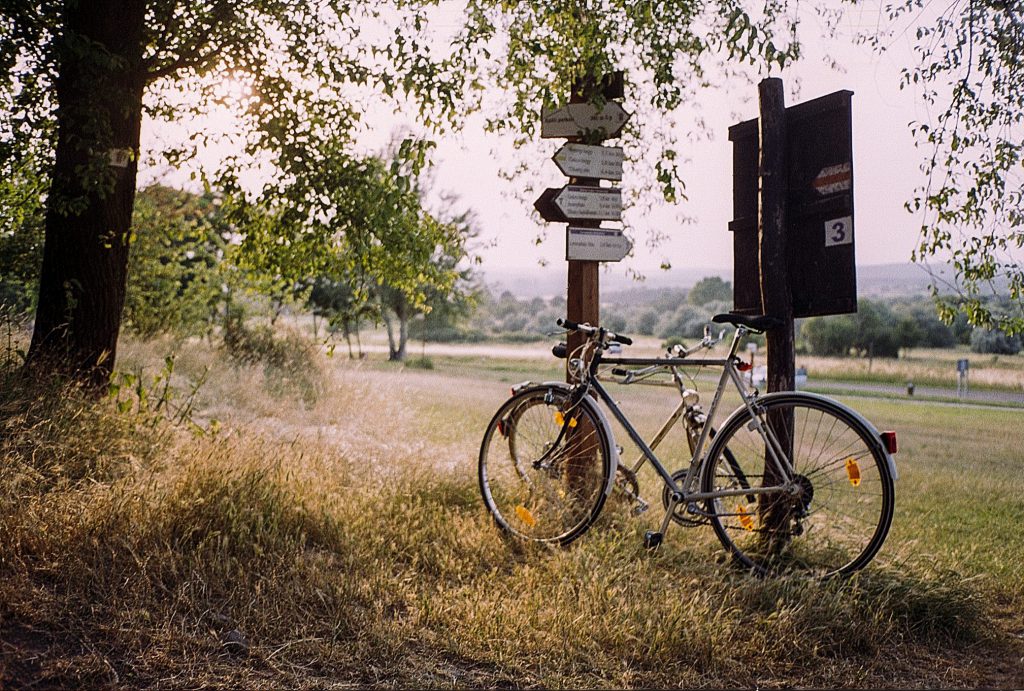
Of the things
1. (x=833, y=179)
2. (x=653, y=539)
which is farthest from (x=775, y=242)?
(x=653, y=539)

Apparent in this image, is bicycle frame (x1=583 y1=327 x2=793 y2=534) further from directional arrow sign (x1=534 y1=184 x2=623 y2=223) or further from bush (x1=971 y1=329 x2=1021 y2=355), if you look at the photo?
bush (x1=971 y1=329 x2=1021 y2=355)

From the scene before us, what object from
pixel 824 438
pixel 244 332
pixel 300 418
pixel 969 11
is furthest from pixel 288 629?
pixel 244 332

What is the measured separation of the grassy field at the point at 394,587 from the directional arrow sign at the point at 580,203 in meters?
1.37

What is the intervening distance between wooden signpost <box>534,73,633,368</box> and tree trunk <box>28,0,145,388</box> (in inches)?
133

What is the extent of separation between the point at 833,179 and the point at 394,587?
11.0 ft

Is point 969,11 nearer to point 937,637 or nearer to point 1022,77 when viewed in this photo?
point 1022,77

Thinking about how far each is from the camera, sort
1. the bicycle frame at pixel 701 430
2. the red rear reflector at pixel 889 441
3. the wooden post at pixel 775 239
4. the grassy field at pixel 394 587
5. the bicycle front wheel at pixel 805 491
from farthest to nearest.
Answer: the wooden post at pixel 775 239 < the bicycle frame at pixel 701 430 < the bicycle front wheel at pixel 805 491 < the red rear reflector at pixel 889 441 < the grassy field at pixel 394 587

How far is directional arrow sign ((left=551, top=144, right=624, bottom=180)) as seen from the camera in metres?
5.75

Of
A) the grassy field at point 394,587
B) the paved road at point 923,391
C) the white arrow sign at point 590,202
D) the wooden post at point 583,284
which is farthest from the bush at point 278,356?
the white arrow sign at point 590,202

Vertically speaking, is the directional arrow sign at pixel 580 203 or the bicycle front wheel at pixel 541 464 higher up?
the directional arrow sign at pixel 580 203

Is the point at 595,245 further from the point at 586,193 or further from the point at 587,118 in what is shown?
the point at 587,118

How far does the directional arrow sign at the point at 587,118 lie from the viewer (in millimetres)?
5828

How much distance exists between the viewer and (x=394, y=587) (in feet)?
14.0

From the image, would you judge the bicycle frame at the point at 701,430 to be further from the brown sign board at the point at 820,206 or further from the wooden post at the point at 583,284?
the wooden post at the point at 583,284
